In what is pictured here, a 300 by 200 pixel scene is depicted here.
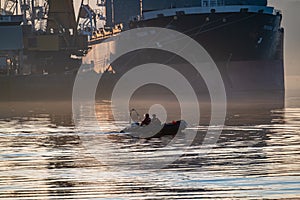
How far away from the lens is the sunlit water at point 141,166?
2088cm

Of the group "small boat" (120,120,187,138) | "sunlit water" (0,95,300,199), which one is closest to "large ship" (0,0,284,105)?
"small boat" (120,120,187,138)

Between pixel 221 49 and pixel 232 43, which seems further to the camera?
pixel 232 43

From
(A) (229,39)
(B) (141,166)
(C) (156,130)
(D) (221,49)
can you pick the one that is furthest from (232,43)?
(B) (141,166)

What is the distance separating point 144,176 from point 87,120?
23892 millimetres

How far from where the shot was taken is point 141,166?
25734 millimetres

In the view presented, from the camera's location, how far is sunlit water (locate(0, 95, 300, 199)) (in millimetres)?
20875

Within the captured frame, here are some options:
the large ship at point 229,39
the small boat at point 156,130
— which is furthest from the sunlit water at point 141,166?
the large ship at point 229,39

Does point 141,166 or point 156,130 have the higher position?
point 141,166

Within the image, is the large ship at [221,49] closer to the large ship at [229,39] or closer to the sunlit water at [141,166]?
the large ship at [229,39]

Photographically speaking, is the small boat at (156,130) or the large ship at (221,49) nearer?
the small boat at (156,130)

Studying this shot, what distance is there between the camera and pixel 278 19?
268ft

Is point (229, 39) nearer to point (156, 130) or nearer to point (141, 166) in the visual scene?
point (156, 130)

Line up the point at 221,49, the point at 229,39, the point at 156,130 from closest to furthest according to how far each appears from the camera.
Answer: the point at 156,130, the point at 221,49, the point at 229,39

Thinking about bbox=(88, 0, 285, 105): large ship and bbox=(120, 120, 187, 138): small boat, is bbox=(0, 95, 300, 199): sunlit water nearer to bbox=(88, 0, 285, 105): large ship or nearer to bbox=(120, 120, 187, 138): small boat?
bbox=(120, 120, 187, 138): small boat
